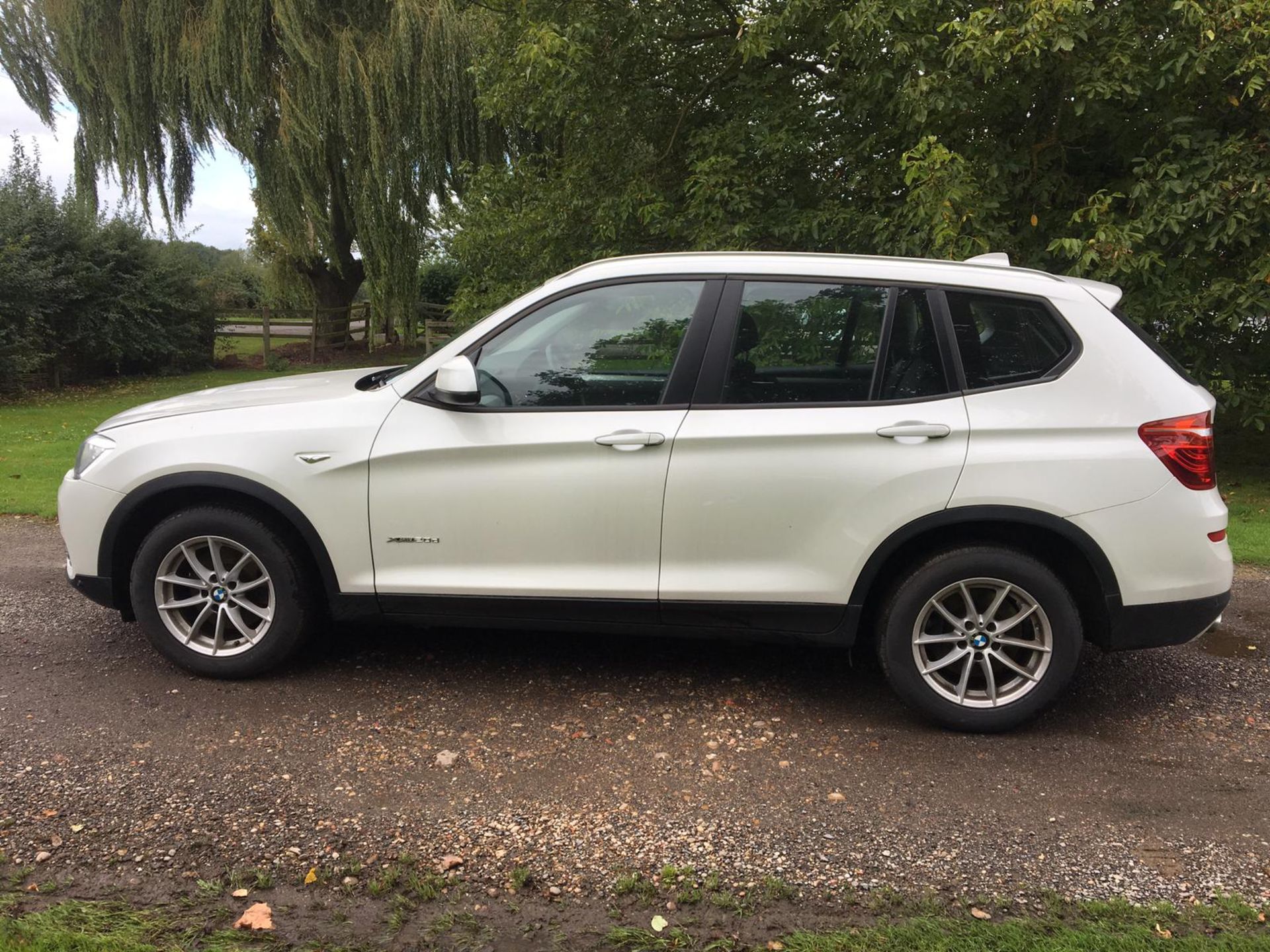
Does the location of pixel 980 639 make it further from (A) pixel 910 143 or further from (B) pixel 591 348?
(A) pixel 910 143

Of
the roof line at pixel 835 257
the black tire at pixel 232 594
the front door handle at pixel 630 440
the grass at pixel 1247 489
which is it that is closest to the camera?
the front door handle at pixel 630 440

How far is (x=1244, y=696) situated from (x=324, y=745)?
12.8ft

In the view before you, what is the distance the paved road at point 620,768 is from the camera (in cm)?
292

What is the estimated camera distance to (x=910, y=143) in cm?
869

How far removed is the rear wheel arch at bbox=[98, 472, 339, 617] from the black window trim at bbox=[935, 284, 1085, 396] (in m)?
2.64

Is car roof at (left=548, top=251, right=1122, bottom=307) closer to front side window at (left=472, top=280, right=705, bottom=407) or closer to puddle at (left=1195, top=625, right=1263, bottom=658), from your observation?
front side window at (left=472, top=280, right=705, bottom=407)

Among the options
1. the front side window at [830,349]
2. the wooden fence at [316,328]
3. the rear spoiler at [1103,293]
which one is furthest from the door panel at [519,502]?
the wooden fence at [316,328]

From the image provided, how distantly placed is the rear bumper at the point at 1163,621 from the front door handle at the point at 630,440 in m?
1.87

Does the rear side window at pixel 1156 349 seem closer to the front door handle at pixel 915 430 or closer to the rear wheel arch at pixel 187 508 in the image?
the front door handle at pixel 915 430

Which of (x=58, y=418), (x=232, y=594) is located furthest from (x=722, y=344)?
(x=58, y=418)

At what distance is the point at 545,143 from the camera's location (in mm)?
10953

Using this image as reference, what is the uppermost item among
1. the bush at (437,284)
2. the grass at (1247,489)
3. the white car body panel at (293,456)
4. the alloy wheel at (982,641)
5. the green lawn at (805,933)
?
the bush at (437,284)

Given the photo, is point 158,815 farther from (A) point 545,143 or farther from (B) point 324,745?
(A) point 545,143

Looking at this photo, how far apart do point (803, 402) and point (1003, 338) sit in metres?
0.81
